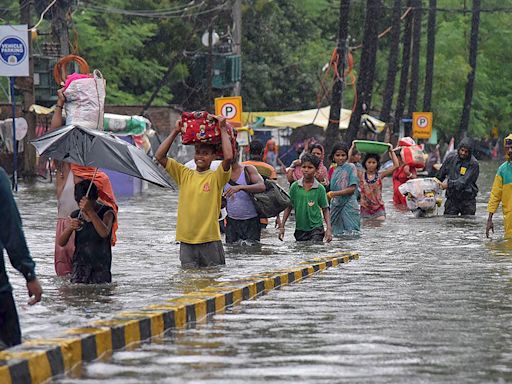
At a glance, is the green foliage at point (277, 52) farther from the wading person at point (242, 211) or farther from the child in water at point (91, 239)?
the child in water at point (91, 239)

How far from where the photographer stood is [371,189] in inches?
937

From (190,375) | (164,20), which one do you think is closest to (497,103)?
(164,20)

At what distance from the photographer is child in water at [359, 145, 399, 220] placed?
23.7 m

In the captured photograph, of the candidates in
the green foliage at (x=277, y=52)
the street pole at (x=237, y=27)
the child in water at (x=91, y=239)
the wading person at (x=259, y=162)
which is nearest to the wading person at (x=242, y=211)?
the wading person at (x=259, y=162)

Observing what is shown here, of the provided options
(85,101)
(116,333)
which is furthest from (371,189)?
(116,333)

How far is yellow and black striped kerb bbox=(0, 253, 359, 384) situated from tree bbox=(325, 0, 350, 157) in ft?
73.4

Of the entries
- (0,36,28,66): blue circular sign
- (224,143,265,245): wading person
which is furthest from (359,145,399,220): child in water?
(0,36,28,66): blue circular sign

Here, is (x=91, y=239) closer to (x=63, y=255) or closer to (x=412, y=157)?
(x=63, y=255)

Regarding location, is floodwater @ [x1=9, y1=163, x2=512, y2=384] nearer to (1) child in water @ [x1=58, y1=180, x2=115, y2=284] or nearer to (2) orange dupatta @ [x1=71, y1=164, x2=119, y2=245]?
(1) child in water @ [x1=58, y1=180, x2=115, y2=284]

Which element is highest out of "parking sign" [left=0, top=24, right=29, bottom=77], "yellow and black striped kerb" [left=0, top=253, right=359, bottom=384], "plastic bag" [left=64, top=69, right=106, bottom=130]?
"parking sign" [left=0, top=24, right=29, bottom=77]

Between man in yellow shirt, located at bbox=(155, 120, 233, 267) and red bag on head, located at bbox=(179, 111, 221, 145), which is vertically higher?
red bag on head, located at bbox=(179, 111, 221, 145)

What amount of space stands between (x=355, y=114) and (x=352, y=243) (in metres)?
18.1

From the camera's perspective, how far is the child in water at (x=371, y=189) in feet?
77.7

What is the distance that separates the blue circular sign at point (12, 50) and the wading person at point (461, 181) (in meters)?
8.57
